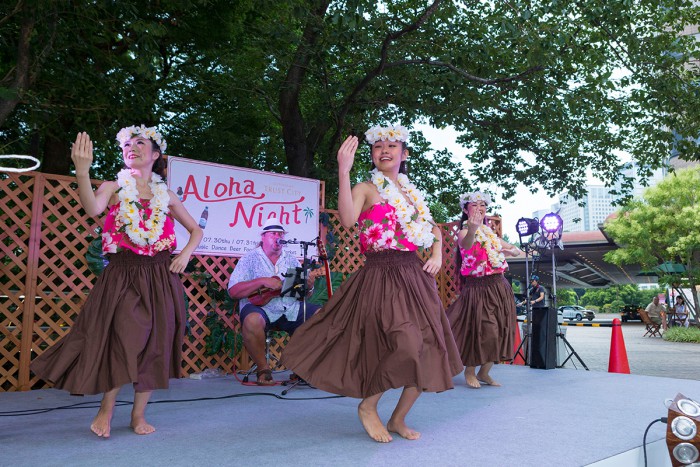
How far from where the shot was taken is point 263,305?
5.29m

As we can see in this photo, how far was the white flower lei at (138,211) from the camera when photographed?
321cm

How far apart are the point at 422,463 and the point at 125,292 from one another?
1768 millimetres

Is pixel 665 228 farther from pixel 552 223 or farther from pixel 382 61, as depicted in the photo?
pixel 382 61

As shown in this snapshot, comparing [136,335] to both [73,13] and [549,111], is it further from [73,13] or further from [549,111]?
[549,111]

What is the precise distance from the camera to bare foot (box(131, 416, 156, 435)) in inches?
124

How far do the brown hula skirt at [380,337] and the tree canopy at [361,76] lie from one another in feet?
10.0

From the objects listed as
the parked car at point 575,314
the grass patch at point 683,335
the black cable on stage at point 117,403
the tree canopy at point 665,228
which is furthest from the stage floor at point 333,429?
the parked car at point 575,314

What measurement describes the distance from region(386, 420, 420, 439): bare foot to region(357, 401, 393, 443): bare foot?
107 millimetres

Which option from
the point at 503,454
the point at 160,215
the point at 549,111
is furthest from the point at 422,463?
the point at 549,111

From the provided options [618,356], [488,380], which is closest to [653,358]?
[618,356]

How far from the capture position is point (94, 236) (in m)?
5.44

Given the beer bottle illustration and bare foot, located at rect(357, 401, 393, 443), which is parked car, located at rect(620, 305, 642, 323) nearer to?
the beer bottle illustration

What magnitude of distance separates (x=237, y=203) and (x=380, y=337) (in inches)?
137

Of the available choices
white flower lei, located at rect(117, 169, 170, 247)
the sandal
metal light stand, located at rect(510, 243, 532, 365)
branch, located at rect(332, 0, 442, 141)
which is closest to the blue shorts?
the sandal
